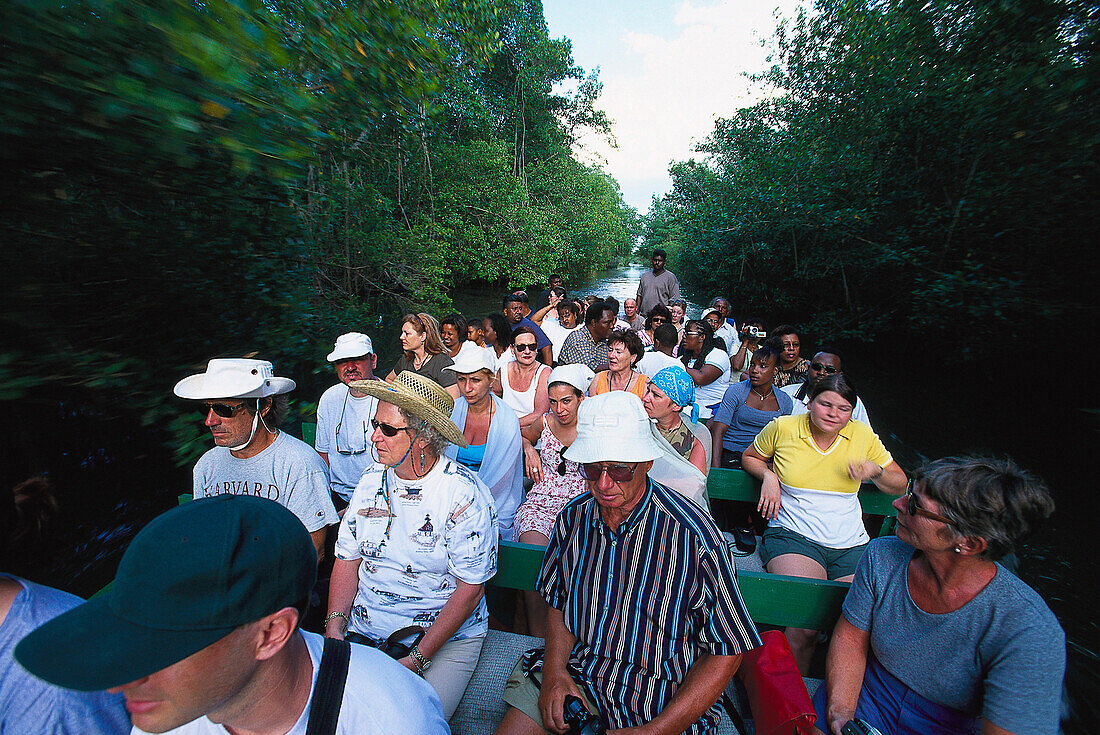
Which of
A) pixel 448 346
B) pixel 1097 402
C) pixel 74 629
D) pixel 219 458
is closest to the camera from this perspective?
pixel 74 629

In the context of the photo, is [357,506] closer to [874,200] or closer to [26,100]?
[26,100]

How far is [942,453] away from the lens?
7.54 meters

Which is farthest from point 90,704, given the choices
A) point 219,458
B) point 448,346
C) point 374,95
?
point 448,346

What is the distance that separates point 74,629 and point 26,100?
1.60 metres

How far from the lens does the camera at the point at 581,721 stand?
5.91 ft

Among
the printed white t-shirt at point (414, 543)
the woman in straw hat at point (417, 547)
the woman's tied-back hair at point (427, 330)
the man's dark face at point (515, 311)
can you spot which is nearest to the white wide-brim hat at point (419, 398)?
the woman in straw hat at point (417, 547)

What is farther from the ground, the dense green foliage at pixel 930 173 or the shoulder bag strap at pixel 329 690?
the dense green foliage at pixel 930 173

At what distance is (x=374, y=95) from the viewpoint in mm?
3414

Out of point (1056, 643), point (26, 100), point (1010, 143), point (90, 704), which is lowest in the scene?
point (90, 704)

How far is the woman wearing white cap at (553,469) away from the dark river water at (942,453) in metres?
2.31

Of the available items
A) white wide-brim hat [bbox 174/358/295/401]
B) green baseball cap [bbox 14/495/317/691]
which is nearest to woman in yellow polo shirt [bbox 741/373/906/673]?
green baseball cap [bbox 14/495/317/691]

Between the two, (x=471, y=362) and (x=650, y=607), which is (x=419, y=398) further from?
(x=650, y=607)

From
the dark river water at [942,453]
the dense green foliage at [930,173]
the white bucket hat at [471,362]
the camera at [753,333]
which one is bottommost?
the dark river water at [942,453]

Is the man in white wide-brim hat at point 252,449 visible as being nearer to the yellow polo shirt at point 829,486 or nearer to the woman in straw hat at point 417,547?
the woman in straw hat at point 417,547
